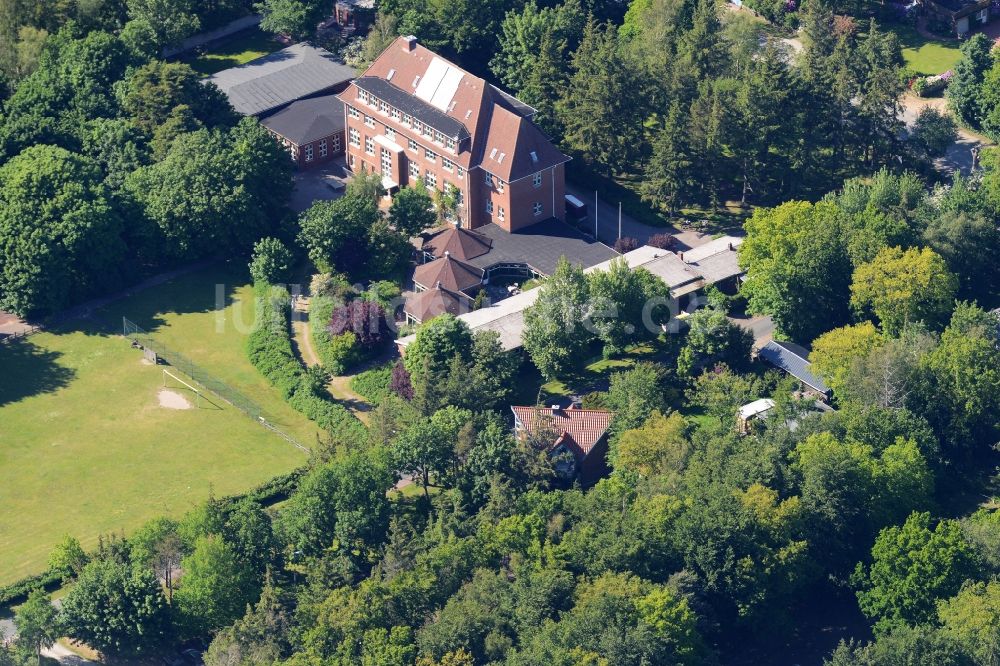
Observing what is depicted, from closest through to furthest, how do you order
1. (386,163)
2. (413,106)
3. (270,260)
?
(270,260) → (413,106) → (386,163)

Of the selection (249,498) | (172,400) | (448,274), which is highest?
(448,274)

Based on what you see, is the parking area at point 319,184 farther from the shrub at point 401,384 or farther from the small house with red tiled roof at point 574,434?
the small house with red tiled roof at point 574,434

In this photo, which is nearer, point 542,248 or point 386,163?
point 542,248

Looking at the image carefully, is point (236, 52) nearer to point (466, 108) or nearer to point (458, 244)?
point (466, 108)

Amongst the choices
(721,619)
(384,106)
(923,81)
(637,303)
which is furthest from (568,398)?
(923,81)

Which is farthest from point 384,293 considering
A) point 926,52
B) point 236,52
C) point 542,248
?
point 926,52

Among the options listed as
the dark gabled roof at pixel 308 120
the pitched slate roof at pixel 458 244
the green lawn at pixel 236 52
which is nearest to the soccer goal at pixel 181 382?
the pitched slate roof at pixel 458 244

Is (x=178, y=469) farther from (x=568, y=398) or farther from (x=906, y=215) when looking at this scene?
(x=906, y=215)
